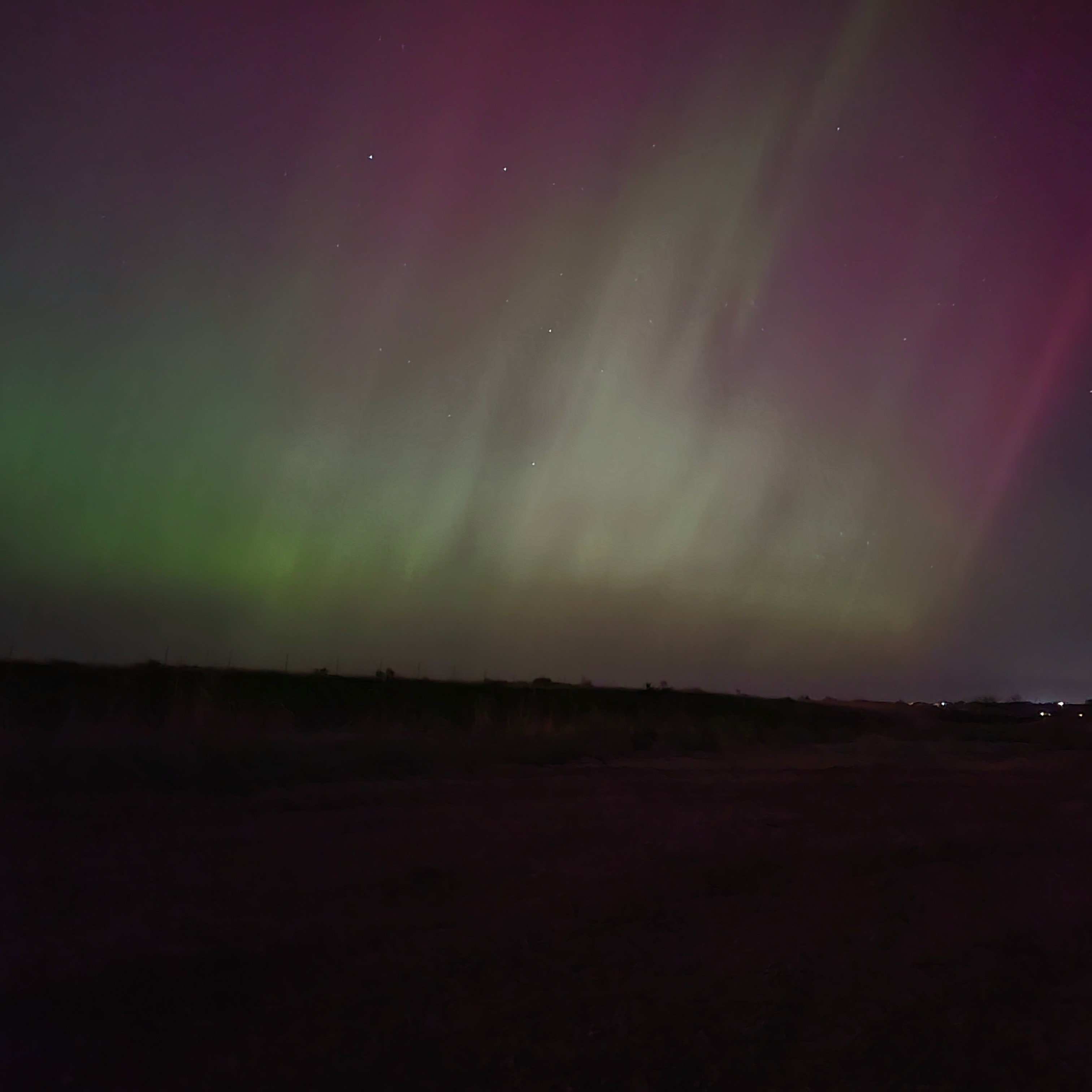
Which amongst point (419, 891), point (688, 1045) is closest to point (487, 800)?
point (419, 891)

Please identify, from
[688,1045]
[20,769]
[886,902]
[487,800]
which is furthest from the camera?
[20,769]

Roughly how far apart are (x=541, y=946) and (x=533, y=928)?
0.30m

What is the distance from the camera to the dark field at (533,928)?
3719 mm

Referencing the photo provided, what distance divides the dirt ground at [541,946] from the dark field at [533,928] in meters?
0.02

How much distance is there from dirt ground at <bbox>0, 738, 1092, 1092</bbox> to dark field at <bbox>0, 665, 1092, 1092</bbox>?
0.06 feet

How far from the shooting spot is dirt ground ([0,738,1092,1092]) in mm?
3688

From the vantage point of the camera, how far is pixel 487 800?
30.3ft

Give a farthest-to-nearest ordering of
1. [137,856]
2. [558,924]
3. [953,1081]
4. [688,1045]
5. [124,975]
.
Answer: [137,856] → [558,924] → [124,975] → [688,1045] → [953,1081]

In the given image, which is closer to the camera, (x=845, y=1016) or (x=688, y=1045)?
(x=688, y=1045)

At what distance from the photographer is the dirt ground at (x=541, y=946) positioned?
3688 mm

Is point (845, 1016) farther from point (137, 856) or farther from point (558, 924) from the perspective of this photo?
point (137, 856)

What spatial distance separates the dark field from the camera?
3.72 meters

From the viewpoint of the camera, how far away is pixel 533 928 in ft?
17.2

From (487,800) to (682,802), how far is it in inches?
77.7
